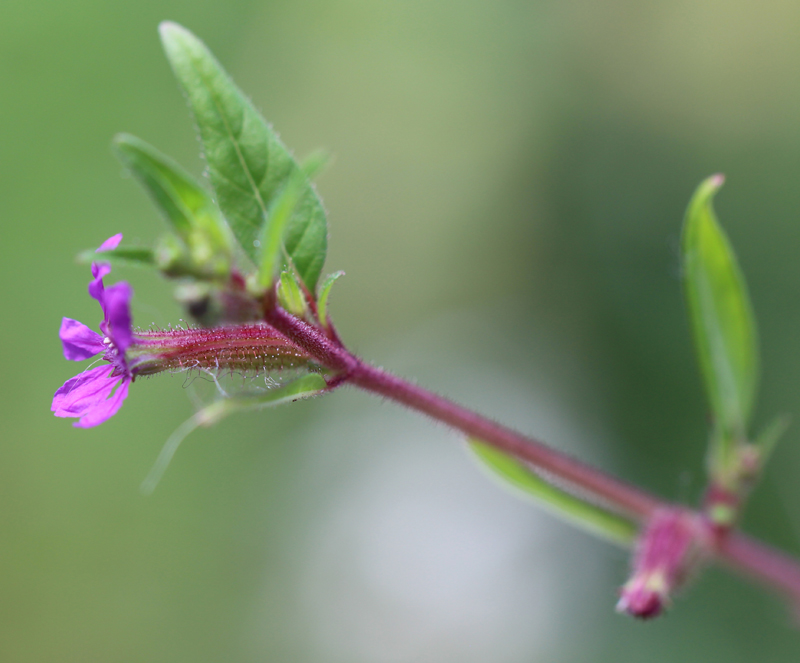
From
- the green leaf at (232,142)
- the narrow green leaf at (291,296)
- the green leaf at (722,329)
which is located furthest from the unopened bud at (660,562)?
the green leaf at (232,142)

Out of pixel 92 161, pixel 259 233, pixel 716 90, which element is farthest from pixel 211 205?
pixel 716 90

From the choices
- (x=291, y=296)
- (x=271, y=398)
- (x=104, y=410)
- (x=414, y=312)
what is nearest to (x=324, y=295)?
(x=291, y=296)

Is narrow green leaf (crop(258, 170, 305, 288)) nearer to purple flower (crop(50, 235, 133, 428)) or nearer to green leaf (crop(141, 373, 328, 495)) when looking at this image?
green leaf (crop(141, 373, 328, 495))

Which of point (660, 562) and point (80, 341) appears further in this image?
point (660, 562)

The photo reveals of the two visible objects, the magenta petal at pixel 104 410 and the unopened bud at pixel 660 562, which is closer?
the magenta petal at pixel 104 410

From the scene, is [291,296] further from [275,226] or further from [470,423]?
[470,423]

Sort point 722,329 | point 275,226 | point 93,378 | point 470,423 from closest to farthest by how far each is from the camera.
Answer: point 275,226
point 93,378
point 470,423
point 722,329

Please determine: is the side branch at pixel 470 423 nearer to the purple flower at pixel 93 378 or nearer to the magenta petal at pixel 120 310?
the magenta petal at pixel 120 310
